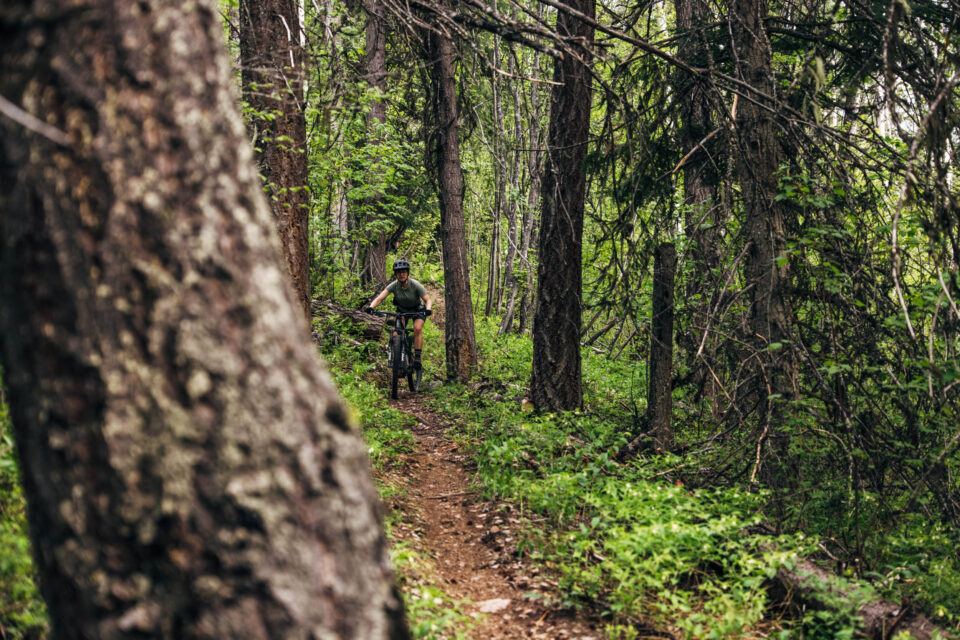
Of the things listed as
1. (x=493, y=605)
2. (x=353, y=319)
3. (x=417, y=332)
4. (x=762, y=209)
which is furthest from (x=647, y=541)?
(x=353, y=319)

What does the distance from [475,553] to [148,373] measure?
406 cm

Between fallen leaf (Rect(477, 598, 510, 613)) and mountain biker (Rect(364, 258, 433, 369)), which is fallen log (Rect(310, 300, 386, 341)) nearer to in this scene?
mountain biker (Rect(364, 258, 433, 369))

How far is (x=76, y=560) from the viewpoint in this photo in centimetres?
138

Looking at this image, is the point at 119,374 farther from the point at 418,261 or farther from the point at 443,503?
the point at 418,261

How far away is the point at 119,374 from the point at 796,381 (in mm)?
4895

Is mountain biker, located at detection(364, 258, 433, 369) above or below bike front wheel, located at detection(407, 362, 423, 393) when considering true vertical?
above

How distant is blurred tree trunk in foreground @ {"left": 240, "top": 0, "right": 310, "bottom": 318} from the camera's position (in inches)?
207

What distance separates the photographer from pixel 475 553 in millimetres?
4961

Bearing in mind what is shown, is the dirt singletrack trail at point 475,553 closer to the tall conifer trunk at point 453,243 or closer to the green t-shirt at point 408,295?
the green t-shirt at point 408,295

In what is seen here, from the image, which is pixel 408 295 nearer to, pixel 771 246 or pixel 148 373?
pixel 771 246

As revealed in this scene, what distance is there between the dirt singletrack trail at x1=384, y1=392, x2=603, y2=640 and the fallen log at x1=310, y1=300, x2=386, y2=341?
5754 millimetres


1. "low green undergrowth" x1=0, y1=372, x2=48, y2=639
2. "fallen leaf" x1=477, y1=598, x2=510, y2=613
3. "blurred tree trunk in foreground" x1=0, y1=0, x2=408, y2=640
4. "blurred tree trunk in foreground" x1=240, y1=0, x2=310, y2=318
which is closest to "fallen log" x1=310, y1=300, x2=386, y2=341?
"blurred tree trunk in foreground" x1=240, y1=0, x2=310, y2=318

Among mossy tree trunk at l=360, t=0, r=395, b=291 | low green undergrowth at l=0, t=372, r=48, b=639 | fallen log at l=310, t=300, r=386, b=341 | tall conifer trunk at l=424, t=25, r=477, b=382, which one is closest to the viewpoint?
low green undergrowth at l=0, t=372, r=48, b=639

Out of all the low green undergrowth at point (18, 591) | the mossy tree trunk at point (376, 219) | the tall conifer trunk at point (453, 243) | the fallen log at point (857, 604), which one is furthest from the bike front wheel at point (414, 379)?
the low green undergrowth at point (18, 591)
